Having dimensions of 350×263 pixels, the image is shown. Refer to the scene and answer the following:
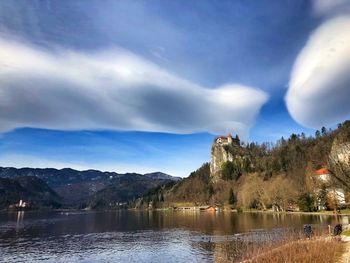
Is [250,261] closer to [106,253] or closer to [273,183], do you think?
[106,253]

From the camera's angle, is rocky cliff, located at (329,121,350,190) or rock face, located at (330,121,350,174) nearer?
rocky cliff, located at (329,121,350,190)

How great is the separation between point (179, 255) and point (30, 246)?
38.4m

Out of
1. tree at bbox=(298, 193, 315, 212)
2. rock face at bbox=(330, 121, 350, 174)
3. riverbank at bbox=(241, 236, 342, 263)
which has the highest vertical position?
rock face at bbox=(330, 121, 350, 174)

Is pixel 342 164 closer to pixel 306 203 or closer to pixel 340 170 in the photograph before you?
pixel 340 170

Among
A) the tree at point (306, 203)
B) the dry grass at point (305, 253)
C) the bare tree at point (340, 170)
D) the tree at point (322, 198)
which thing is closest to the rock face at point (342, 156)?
the bare tree at point (340, 170)

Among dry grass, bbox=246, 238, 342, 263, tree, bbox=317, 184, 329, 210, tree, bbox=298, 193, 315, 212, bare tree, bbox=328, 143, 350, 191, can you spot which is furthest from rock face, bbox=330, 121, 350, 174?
tree, bbox=298, 193, 315, 212

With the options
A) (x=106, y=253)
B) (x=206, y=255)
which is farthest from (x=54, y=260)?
(x=206, y=255)

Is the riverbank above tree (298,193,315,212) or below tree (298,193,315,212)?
below

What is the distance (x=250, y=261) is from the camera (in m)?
32.9

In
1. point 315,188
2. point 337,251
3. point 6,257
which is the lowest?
point 6,257

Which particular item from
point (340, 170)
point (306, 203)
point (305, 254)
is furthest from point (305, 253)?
point (306, 203)

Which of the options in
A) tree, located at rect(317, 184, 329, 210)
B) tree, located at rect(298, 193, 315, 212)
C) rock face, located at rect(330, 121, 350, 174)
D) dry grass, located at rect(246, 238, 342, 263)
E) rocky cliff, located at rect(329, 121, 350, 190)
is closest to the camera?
dry grass, located at rect(246, 238, 342, 263)

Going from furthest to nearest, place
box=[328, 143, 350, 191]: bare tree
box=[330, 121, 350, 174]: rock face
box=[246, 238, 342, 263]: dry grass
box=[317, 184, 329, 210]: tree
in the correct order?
box=[317, 184, 329, 210]: tree
box=[330, 121, 350, 174]: rock face
box=[328, 143, 350, 191]: bare tree
box=[246, 238, 342, 263]: dry grass

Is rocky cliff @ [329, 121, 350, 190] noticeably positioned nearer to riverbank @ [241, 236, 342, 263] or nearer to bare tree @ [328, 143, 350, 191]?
bare tree @ [328, 143, 350, 191]
